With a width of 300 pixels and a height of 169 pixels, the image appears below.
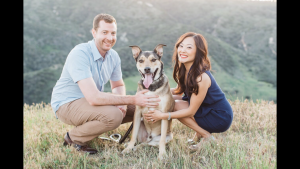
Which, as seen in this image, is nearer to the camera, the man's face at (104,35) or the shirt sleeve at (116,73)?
the man's face at (104,35)

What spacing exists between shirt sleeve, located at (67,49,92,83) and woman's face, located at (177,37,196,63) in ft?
4.63

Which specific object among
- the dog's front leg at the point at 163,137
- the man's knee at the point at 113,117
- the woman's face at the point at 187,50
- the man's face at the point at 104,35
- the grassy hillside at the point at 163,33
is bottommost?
the dog's front leg at the point at 163,137

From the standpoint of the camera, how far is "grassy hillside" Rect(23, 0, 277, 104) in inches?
1220

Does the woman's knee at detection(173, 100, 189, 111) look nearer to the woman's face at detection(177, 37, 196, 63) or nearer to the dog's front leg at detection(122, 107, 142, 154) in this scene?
the dog's front leg at detection(122, 107, 142, 154)

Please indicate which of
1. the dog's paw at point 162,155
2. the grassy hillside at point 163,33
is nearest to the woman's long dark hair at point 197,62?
the dog's paw at point 162,155

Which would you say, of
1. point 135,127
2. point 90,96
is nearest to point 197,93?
point 135,127

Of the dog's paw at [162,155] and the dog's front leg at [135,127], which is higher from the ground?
the dog's front leg at [135,127]

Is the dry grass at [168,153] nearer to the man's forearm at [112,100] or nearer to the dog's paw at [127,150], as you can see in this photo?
the dog's paw at [127,150]

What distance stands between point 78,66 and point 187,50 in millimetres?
1632

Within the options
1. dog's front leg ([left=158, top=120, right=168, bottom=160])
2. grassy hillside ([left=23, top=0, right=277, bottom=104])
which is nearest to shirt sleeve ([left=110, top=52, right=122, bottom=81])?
dog's front leg ([left=158, top=120, right=168, bottom=160])

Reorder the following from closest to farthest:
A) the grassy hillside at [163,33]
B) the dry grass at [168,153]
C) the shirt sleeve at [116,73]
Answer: the dry grass at [168,153] → the shirt sleeve at [116,73] → the grassy hillside at [163,33]

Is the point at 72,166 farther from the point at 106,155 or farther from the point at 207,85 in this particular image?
the point at 207,85

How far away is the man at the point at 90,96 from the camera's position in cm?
331

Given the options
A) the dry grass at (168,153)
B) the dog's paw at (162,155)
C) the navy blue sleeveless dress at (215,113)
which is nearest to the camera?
the dry grass at (168,153)
